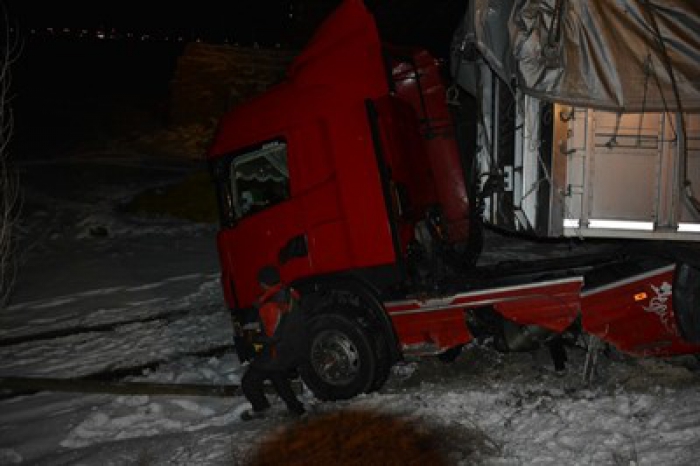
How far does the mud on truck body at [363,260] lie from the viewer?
450cm

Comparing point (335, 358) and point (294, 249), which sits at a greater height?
point (294, 249)

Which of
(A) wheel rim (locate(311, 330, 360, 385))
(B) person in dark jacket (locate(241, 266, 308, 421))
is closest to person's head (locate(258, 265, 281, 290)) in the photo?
(B) person in dark jacket (locate(241, 266, 308, 421))

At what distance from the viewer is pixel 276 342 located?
16.0 feet

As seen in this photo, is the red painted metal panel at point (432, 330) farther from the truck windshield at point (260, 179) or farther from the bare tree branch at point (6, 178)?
the bare tree branch at point (6, 178)

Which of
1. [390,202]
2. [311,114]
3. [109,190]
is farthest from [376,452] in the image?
Answer: [109,190]

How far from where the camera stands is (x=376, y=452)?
413 cm

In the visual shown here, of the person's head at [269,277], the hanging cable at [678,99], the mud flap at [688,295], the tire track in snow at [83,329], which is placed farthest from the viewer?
the tire track in snow at [83,329]

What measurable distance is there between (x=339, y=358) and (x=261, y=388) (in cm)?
74

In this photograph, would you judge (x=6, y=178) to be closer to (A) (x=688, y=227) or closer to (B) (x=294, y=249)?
(B) (x=294, y=249)

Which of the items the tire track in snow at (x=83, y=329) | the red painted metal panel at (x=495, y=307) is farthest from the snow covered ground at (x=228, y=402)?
the red painted metal panel at (x=495, y=307)

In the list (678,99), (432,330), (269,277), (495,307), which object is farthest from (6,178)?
(678,99)

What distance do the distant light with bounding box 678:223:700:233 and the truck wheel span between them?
2.67m

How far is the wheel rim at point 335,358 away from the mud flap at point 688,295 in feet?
8.48

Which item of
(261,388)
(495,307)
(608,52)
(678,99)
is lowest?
(261,388)
